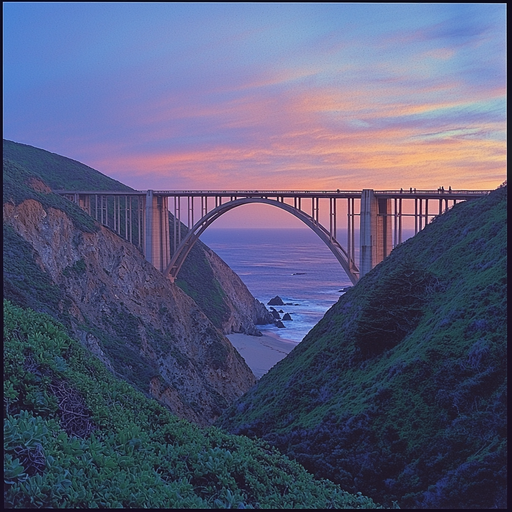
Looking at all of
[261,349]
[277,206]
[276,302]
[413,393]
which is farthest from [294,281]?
[413,393]

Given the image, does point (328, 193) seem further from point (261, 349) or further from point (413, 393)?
point (261, 349)

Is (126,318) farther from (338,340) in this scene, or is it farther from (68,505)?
(68,505)

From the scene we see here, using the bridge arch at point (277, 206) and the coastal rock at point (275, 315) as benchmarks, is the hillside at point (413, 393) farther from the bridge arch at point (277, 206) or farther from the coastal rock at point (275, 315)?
the coastal rock at point (275, 315)

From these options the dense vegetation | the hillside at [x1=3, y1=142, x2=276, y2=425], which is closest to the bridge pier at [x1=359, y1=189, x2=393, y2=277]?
the hillside at [x1=3, y1=142, x2=276, y2=425]

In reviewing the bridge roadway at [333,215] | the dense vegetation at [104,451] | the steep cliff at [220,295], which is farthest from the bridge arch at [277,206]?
the dense vegetation at [104,451]

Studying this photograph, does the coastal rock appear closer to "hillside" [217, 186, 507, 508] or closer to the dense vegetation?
"hillside" [217, 186, 507, 508]

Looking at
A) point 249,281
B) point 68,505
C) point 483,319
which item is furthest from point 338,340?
point 249,281
